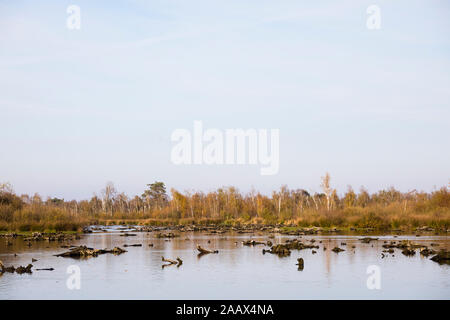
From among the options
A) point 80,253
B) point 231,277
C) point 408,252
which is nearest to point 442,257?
point 408,252

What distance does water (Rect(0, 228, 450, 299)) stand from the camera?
23438mm

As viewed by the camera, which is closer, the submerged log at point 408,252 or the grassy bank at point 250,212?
the submerged log at point 408,252

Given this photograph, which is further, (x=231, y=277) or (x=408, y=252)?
(x=408, y=252)

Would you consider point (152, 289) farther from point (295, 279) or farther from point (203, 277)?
point (295, 279)

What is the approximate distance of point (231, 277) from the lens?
92.8 feet

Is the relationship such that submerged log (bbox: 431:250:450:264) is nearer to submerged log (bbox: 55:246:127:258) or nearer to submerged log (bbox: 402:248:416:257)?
submerged log (bbox: 402:248:416:257)

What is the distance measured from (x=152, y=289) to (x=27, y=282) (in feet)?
20.1

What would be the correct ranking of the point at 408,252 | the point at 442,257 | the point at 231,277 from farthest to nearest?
the point at 408,252 → the point at 442,257 → the point at 231,277

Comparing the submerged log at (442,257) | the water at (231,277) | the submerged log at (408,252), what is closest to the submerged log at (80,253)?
the water at (231,277)

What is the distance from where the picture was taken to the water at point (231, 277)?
23.4m

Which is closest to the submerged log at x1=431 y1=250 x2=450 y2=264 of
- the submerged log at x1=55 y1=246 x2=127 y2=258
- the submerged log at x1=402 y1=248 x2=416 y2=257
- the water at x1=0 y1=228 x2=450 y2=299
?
the water at x1=0 y1=228 x2=450 y2=299

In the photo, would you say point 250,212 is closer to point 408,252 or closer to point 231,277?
point 408,252

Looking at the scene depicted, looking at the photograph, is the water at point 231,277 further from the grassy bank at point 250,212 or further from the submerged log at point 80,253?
the grassy bank at point 250,212
